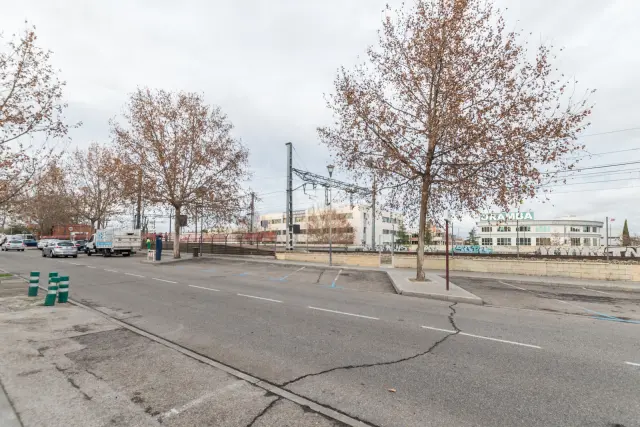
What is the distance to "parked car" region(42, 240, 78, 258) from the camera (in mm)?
29953

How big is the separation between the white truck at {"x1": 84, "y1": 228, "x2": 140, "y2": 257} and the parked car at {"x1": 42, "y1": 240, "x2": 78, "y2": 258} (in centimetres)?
239

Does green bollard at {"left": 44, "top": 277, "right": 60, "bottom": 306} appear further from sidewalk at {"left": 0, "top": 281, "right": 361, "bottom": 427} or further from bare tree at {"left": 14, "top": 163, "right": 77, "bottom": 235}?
bare tree at {"left": 14, "top": 163, "right": 77, "bottom": 235}

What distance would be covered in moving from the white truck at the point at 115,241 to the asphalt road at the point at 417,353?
24894mm

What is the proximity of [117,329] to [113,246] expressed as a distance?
30.0m

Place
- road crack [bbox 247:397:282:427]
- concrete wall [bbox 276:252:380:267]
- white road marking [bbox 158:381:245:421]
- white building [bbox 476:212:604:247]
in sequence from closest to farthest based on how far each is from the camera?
road crack [bbox 247:397:282:427]
white road marking [bbox 158:381:245:421]
concrete wall [bbox 276:252:380:267]
white building [bbox 476:212:604:247]

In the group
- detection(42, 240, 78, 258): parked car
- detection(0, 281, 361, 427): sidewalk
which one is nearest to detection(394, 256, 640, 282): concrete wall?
detection(0, 281, 361, 427): sidewalk

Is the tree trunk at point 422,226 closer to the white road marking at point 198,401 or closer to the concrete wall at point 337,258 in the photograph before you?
the concrete wall at point 337,258

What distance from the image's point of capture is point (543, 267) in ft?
58.4

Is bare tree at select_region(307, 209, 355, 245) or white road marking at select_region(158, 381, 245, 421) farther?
bare tree at select_region(307, 209, 355, 245)

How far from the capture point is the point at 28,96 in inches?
492

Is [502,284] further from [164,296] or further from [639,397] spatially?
[164,296]

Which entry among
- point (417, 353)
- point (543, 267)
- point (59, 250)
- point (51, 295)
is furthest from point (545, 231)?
point (51, 295)

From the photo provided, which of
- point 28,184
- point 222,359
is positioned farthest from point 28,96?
point 222,359

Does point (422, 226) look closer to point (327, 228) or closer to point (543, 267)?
point (543, 267)
